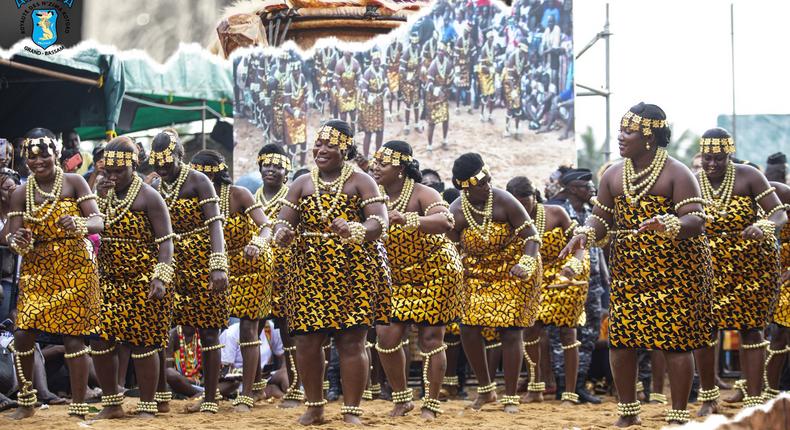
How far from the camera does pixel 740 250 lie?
9328 millimetres

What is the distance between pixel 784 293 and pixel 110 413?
5799mm

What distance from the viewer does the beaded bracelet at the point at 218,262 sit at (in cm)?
880

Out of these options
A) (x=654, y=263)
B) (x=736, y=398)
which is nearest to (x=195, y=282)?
(x=654, y=263)

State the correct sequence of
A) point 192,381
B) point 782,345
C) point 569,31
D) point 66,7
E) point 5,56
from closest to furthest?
point 782,345
point 192,381
point 5,56
point 66,7
point 569,31

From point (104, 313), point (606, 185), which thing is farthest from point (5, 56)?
point (606, 185)

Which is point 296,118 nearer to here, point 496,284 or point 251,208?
point 251,208

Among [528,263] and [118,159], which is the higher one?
Answer: [118,159]

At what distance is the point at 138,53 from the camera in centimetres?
1798

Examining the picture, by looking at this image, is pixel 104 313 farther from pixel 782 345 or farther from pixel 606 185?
pixel 782 345

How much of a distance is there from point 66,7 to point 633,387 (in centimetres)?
1223

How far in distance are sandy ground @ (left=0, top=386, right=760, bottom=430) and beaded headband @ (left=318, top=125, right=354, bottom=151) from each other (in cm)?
192

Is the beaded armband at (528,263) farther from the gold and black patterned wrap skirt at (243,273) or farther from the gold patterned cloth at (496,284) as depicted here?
the gold and black patterned wrap skirt at (243,273)

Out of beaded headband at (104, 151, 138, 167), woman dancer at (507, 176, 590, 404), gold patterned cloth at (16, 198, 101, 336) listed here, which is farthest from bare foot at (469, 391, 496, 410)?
beaded headband at (104, 151, 138, 167)

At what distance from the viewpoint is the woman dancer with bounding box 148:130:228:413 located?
9.30 meters
